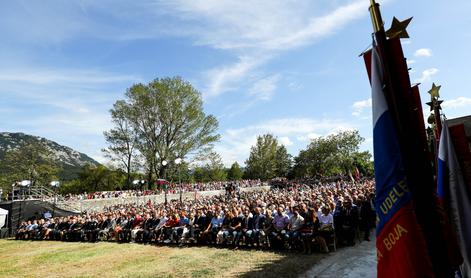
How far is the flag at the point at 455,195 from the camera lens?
10.7 feet

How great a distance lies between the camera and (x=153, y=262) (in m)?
9.84

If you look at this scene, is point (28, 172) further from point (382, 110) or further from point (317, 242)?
point (382, 110)

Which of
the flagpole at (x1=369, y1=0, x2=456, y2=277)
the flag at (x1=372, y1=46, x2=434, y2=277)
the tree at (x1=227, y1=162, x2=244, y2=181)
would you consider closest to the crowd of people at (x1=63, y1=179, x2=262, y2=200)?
the tree at (x1=227, y1=162, x2=244, y2=181)

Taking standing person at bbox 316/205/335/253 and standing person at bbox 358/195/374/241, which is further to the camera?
standing person at bbox 358/195/374/241

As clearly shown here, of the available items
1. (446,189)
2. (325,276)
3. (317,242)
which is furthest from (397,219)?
(317,242)

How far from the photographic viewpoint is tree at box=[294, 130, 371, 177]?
150ft

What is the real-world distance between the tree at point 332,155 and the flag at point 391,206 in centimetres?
4373

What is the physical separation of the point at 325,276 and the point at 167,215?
9.37 meters

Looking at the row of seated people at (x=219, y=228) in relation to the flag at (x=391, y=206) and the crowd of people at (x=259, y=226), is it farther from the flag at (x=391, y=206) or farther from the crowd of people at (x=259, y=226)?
the flag at (x=391, y=206)

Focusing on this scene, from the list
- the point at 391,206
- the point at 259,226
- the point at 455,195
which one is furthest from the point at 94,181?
the point at 391,206

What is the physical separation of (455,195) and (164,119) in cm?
3650

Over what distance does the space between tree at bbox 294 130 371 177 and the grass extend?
35.9 m

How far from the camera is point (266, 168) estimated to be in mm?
56969

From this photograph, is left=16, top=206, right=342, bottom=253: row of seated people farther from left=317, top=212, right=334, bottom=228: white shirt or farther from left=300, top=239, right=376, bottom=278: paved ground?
left=300, top=239, right=376, bottom=278: paved ground
